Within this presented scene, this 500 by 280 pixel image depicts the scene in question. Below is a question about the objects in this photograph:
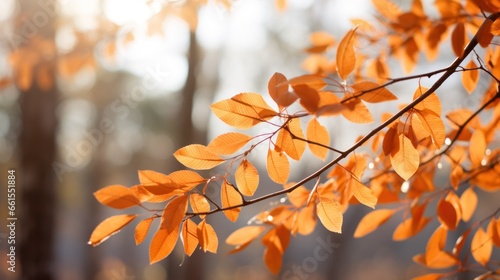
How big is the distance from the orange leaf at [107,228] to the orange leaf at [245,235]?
0.21 meters

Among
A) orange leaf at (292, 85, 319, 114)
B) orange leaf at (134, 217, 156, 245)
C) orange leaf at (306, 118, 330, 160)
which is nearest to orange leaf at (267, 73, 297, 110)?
orange leaf at (292, 85, 319, 114)

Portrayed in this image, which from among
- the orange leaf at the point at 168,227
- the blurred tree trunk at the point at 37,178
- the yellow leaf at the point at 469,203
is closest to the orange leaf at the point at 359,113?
the orange leaf at the point at 168,227

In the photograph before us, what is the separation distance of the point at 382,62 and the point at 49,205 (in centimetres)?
241

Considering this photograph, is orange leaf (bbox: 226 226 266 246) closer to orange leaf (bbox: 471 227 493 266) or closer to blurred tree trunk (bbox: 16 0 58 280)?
orange leaf (bbox: 471 227 493 266)

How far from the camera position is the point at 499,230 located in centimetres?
77

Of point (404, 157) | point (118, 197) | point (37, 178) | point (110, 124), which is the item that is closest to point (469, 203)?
point (404, 157)

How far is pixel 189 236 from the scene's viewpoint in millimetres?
593

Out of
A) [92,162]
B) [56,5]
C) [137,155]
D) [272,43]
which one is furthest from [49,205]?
[137,155]

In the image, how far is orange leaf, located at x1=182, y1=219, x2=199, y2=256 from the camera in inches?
23.2

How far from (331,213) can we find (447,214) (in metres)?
0.23

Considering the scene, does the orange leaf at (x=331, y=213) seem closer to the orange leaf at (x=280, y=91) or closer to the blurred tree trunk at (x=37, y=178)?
the orange leaf at (x=280, y=91)

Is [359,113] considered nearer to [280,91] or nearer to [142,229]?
[280,91]

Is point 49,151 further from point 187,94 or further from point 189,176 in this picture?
point 189,176

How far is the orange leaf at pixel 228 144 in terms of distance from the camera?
22.9 inches
